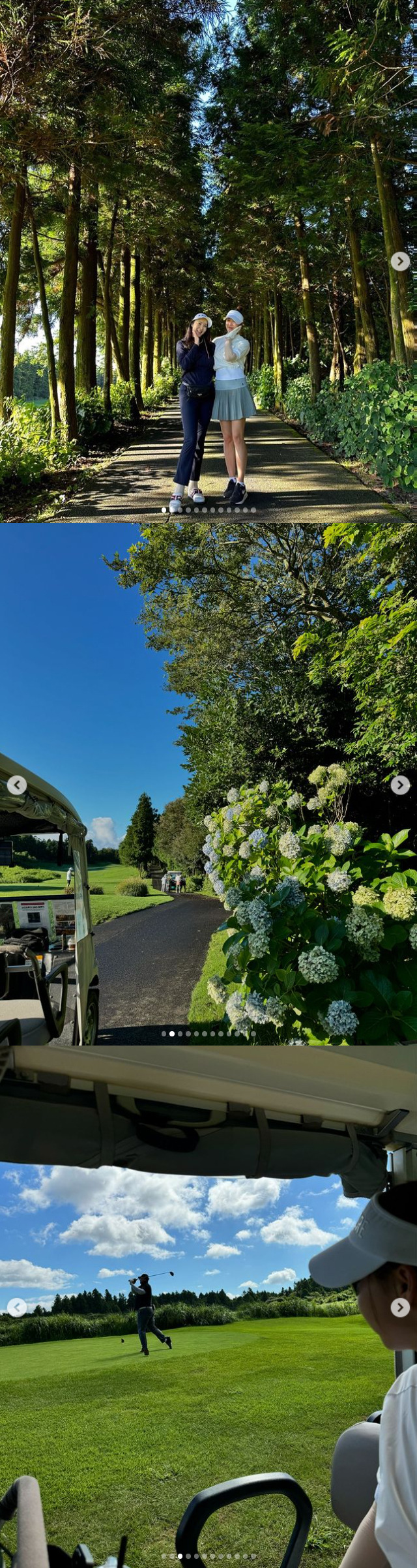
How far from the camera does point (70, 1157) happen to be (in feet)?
9.97

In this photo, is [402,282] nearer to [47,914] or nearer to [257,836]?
[257,836]

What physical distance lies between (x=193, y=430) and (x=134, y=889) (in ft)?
4.61

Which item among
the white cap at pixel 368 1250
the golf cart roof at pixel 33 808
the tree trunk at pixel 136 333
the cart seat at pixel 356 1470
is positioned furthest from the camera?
the tree trunk at pixel 136 333

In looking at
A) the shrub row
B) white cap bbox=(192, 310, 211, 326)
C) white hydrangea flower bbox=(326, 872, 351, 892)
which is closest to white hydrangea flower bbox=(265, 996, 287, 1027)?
white hydrangea flower bbox=(326, 872, 351, 892)

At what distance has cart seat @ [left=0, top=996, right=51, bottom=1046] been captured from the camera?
117 inches

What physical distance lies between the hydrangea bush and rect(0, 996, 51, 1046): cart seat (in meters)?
0.55

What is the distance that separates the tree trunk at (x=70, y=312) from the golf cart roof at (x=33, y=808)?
106cm

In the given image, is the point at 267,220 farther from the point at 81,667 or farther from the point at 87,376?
the point at 81,667

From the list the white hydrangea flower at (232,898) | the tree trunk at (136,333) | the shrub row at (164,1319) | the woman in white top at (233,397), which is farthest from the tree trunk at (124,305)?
the shrub row at (164,1319)

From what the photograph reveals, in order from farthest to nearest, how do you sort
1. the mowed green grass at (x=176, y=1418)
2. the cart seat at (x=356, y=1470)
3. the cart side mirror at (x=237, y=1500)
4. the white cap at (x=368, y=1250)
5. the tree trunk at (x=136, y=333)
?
the mowed green grass at (x=176, y=1418) < the tree trunk at (x=136, y=333) < the cart side mirror at (x=237, y=1500) < the cart seat at (x=356, y=1470) < the white cap at (x=368, y=1250)

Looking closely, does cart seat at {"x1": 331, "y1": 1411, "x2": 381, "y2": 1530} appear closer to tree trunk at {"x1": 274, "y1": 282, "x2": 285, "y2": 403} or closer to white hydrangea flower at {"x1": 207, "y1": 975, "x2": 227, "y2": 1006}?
white hydrangea flower at {"x1": 207, "y1": 975, "x2": 227, "y2": 1006}

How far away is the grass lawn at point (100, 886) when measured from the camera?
2826 millimetres

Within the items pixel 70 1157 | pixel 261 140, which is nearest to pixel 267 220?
pixel 261 140

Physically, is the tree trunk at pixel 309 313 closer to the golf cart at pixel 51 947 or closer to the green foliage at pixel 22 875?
the golf cart at pixel 51 947
